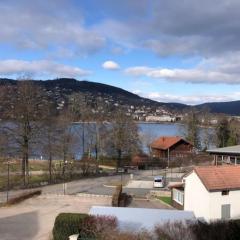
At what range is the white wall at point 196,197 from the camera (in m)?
38.0

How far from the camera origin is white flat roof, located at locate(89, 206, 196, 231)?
31.2 meters

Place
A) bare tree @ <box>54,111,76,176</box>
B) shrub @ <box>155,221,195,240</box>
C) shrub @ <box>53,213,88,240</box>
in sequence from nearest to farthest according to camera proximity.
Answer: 1. shrub @ <box>155,221,195,240</box>
2. shrub @ <box>53,213,88,240</box>
3. bare tree @ <box>54,111,76,176</box>

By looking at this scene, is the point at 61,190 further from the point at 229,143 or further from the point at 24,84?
the point at 229,143

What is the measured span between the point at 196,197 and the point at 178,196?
20.4ft

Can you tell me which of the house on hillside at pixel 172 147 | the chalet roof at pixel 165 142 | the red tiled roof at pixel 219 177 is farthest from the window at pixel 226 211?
the chalet roof at pixel 165 142

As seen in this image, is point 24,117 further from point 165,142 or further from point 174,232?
point 165,142

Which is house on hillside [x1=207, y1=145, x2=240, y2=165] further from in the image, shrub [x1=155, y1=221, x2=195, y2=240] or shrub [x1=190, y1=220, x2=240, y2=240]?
shrub [x1=155, y1=221, x2=195, y2=240]

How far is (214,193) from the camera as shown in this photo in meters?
37.8

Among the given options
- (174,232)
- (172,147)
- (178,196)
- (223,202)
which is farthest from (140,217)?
(172,147)

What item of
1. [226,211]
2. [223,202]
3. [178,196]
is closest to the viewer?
[223,202]

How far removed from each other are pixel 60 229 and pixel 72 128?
45899 mm

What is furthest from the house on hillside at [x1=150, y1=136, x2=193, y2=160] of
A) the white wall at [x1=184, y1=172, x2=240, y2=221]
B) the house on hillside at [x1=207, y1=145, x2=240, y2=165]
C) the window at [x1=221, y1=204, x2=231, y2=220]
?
the window at [x1=221, y1=204, x2=231, y2=220]

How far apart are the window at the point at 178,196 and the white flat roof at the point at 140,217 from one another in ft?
26.1

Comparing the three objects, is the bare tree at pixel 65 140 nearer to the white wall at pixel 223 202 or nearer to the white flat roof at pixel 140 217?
the white wall at pixel 223 202
